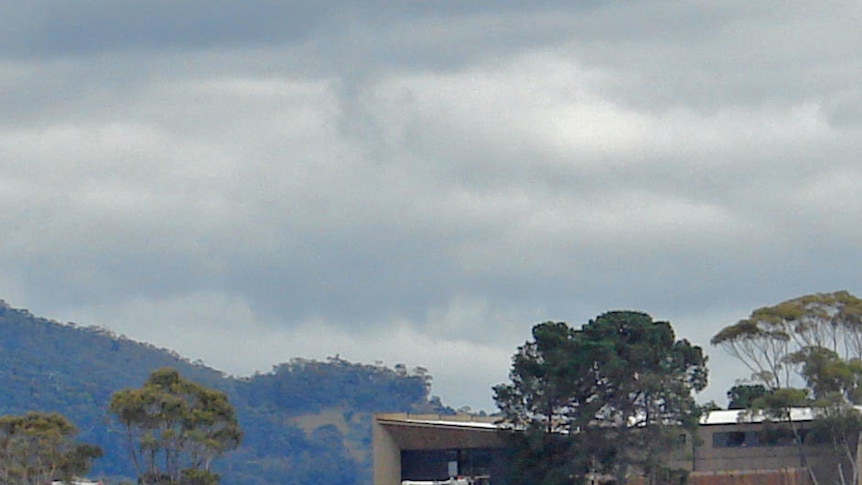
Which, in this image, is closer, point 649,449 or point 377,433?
point 649,449

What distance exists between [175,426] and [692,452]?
28.0 metres

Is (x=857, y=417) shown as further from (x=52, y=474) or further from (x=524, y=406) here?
(x=52, y=474)

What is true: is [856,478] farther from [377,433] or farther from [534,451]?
[377,433]

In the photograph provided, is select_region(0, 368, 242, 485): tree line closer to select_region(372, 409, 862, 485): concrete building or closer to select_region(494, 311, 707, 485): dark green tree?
select_region(372, 409, 862, 485): concrete building

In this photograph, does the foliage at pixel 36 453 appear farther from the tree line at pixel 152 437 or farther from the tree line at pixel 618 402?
the tree line at pixel 618 402

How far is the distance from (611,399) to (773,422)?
33.2ft

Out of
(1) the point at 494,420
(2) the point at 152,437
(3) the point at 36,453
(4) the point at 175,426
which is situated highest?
(1) the point at 494,420

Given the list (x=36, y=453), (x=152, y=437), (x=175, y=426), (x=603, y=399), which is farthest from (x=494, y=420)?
(x=36, y=453)

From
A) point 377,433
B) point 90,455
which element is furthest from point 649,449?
point 90,455

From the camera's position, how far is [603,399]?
3494 inches

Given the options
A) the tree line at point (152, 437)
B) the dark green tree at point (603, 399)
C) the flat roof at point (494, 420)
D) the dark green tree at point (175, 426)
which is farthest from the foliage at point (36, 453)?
the dark green tree at point (603, 399)

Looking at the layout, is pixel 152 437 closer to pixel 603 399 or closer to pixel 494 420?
pixel 494 420

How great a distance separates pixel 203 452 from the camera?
91.6 meters

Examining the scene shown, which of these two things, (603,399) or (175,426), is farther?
(175,426)
